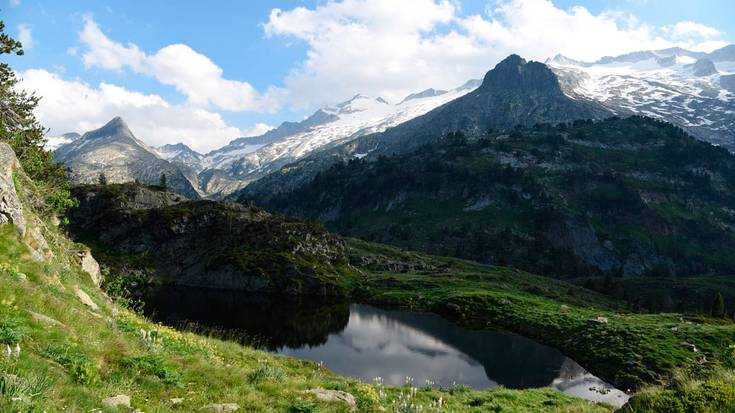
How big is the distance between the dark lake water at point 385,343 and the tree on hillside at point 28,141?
1901 centimetres

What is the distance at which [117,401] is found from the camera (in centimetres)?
1030

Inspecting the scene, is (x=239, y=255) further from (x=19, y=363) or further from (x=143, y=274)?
(x=19, y=363)

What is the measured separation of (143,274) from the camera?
107 metres

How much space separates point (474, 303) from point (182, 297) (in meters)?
61.5

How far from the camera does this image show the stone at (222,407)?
499 inches

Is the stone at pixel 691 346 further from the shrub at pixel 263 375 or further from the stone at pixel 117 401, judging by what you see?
the stone at pixel 117 401

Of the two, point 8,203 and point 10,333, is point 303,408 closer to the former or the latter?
point 10,333

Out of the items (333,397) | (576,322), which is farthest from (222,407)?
(576,322)

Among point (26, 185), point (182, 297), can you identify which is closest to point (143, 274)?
point (182, 297)

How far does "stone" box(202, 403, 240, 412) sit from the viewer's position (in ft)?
41.6

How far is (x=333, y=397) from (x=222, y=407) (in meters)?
4.74

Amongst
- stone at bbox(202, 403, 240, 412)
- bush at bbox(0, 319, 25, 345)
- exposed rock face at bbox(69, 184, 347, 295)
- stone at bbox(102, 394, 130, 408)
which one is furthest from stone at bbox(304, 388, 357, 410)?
exposed rock face at bbox(69, 184, 347, 295)

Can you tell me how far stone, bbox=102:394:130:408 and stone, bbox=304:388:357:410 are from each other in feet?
23.5

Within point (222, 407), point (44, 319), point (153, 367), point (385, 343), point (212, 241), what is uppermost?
point (44, 319)
